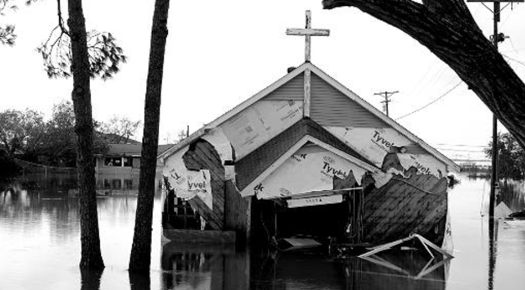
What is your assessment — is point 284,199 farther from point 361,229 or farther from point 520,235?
point 520,235

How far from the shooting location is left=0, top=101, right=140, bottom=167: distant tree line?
279 feet

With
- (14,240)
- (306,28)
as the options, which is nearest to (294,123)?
(306,28)

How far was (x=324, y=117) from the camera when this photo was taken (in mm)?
20234

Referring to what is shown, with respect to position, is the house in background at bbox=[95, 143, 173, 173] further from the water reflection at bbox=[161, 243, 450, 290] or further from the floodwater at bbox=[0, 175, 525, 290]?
the water reflection at bbox=[161, 243, 450, 290]

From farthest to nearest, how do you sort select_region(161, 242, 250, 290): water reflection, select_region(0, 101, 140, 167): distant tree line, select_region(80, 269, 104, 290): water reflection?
1. select_region(0, 101, 140, 167): distant tree line
2. select_region(161, 242, 250, 290): water reflection
3. select_region(80, 269, 104, 290): water reflection

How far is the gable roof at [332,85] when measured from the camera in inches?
771

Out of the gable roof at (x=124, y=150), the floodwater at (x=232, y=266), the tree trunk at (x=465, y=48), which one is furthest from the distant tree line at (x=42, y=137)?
the tree trunk at (x=465, y=48)

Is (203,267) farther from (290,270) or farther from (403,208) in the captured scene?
(403,208)

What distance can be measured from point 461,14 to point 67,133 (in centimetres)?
8506

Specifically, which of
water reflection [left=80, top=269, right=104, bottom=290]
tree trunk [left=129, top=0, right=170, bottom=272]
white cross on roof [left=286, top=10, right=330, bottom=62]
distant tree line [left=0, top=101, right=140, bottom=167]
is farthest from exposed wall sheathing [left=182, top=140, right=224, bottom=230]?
distant tree line [left=0, top=101, right=140, bottom=167]

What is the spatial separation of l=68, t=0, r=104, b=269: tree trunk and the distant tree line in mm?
72507

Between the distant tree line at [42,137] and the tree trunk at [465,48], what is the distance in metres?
81.3

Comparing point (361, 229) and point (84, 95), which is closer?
point (84, 95)

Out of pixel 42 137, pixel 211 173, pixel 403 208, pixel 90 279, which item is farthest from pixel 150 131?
pixel 42 137
